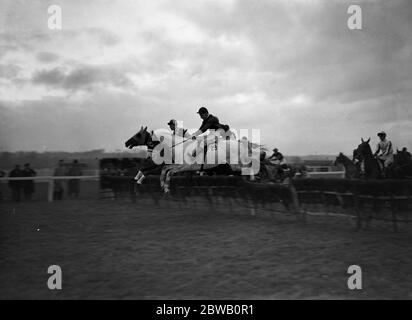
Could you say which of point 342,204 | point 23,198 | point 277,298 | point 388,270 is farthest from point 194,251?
point 23,198

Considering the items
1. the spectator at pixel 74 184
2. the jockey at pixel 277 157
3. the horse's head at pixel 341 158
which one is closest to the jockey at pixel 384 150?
the horse's head at pixel 341 158

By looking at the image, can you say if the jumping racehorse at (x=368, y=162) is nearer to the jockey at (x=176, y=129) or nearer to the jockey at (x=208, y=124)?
the jockey at (x=208, y=124)

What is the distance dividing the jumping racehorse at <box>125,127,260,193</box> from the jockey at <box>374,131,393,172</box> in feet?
12.4

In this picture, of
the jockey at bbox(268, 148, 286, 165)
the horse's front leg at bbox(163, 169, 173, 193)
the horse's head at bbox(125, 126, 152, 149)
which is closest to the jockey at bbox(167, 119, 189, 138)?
the horse's head at bbox(125, 126, 152, 149)

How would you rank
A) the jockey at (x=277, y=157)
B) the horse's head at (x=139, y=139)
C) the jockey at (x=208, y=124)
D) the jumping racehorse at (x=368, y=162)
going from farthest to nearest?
the jockey at (x=277, y=157)
the jumping racehorse at (x=368, y=162)
the horse's head at (x=139, y=139)
the jockey at (x=208, y=124)

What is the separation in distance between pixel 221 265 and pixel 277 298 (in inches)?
41.6

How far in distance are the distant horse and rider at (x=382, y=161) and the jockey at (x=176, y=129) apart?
175 inches

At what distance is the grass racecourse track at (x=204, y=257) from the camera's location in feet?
11.5

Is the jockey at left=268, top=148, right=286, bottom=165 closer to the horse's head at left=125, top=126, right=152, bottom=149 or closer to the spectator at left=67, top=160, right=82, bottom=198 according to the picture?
the horse's head at left=125, top=126, right=152, bottom=149

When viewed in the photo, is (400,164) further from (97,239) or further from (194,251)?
(97,239)

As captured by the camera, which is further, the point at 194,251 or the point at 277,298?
the point at 194,251

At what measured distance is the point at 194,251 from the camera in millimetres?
4840

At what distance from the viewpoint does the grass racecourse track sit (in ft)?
11.5
